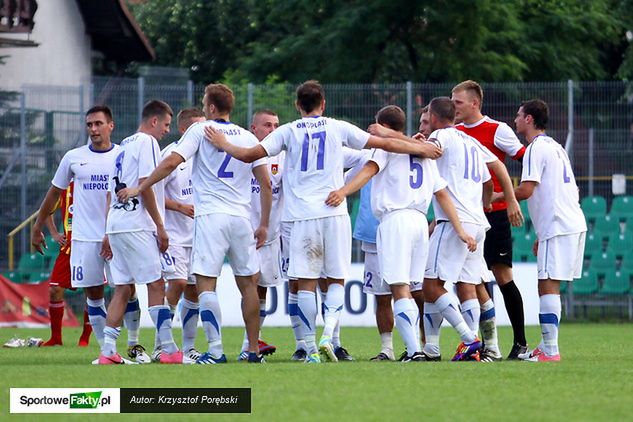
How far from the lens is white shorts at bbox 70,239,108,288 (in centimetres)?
1316

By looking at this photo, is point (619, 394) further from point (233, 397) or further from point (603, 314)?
point (603, 314)

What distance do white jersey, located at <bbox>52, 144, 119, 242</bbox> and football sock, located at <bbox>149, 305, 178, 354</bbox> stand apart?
1115mm

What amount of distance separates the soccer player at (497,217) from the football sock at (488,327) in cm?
12

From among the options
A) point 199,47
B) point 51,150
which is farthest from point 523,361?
point 199,47

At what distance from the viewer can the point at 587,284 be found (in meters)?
23.4

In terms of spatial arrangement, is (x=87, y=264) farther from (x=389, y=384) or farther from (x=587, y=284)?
(x=587, y=284)

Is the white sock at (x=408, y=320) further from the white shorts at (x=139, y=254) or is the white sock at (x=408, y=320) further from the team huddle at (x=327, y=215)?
the white shorts at (x=139, y=254)

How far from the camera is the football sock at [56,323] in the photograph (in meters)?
16.9

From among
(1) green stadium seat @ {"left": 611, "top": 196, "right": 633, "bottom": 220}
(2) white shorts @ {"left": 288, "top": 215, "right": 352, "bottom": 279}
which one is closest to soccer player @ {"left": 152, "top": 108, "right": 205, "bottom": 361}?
(2) white shorts @ {"left": 288, "top": 215, "right": 352, "bottom": 279}

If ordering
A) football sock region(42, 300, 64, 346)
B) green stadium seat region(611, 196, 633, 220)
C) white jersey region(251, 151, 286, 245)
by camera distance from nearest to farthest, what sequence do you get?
white jersey region(251, 151, 286, 245) < football sock region(42, 300, 64, 346) < green stadium seat region(611, 196, 633, 220)

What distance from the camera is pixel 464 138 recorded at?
12.4m

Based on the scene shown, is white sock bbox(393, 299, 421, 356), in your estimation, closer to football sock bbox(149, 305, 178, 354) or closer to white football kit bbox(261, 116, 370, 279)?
white football kit bbox(261, 116, 370, 279)

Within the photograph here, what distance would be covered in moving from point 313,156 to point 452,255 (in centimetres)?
153

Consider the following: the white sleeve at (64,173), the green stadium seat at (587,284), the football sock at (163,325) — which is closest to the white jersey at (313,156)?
the football sock at (163,325)
